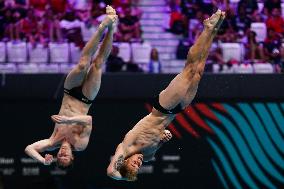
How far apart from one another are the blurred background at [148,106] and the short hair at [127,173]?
5714 millimetres

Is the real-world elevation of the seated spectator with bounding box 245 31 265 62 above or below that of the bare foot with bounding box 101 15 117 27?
below

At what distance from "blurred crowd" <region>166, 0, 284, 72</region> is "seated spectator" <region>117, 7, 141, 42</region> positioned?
93 cm

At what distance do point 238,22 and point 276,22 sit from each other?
3.14 ft

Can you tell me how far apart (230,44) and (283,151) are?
2.90 meters

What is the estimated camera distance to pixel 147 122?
13195 mm

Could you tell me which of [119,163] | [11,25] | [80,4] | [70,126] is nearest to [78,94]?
[70,126]

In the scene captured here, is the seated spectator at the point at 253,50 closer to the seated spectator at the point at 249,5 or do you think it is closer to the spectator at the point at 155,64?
the seated spectator at the point at 249,5

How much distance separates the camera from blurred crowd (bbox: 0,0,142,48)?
19344mm

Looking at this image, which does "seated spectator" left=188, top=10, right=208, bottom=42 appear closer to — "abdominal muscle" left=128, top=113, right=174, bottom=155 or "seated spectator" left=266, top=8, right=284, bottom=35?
"seated spectator" left=266, top=8, right=284, bottom=35

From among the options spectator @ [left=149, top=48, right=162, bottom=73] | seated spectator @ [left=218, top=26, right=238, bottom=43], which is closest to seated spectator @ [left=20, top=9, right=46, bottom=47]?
spectator @ [left=149, top=48, right=162, bottom=73]

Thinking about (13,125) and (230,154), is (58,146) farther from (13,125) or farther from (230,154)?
(230,154)

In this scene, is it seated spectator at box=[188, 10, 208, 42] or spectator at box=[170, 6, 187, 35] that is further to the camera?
spectator at box=[170, 6, 187, 35]

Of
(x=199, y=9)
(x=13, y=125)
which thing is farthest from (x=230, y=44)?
(x=13, y=125)

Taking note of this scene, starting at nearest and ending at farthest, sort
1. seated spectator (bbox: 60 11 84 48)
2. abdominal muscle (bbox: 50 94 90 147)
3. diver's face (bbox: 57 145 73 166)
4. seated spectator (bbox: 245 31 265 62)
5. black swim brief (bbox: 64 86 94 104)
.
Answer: diver's face (bbox: 57 145 73 166)
abdominal muscle (bbox: 50 94 90 147)
black swim brief (bbox: 64 86 94 104)
seated spectator (bbox: 245 31 265 62)
seated spectator (bbox: 60 11 84 48)
